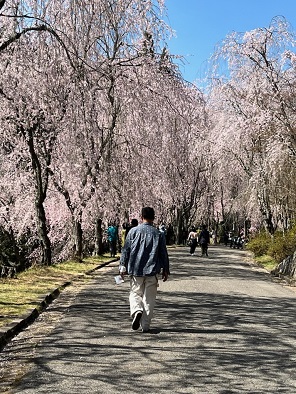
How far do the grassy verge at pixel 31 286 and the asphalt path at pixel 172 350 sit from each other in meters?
0.80

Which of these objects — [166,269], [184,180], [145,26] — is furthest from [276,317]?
[184,180]

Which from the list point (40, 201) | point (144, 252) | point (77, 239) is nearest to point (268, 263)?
point (77, 239)

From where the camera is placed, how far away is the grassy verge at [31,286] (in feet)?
29.9

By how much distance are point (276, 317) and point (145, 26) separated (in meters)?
9.10

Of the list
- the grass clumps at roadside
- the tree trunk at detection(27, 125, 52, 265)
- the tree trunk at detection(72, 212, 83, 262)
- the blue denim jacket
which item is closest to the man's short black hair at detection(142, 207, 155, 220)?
the blue denim jacket

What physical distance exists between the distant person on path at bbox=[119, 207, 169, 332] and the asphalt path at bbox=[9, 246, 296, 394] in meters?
0.29

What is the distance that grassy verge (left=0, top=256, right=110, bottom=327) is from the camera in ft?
29.9

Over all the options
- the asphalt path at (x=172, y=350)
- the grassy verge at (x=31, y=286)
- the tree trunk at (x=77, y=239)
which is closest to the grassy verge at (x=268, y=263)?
the tree trunk at (x=77, y=239)

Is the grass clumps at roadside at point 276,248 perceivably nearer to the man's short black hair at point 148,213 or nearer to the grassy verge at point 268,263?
the grassy verge at point 268,263

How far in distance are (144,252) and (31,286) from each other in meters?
5.26

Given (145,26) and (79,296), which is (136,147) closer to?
(145,26)

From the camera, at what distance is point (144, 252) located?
775cm

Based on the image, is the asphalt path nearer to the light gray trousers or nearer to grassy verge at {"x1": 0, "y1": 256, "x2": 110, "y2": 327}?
the light gray trousers

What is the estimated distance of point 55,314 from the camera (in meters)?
9.14
